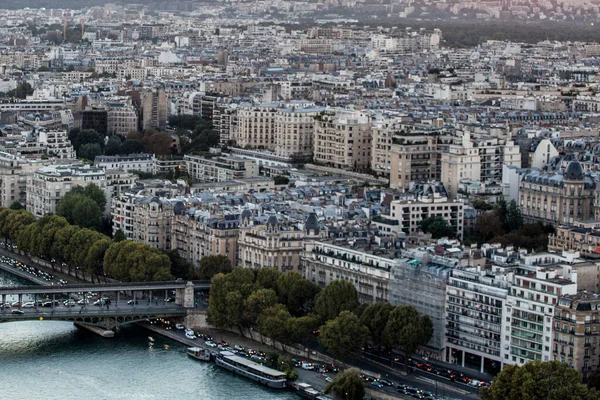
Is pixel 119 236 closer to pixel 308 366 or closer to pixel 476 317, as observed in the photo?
pixel 308 366

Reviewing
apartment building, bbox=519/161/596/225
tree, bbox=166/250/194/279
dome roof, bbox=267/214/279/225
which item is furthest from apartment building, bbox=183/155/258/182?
dome roof, bbox=267/214/279/225

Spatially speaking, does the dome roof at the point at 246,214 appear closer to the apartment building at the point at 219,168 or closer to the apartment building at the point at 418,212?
the apartment building at the point at 418,212

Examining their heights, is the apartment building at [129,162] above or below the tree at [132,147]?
above

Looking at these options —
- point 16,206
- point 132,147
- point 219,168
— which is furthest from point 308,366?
point 132,147

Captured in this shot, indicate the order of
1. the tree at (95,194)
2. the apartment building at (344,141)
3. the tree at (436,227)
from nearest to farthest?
1. the tree at (436,227)
2. the tree at (95,194)
3. the apartment building at (344,141)

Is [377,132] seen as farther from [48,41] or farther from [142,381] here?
[48,41]

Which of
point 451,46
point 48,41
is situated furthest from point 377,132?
point 48,41

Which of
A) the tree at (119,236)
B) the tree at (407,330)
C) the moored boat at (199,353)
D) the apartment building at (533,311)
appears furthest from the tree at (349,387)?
the tree at (119,236)
